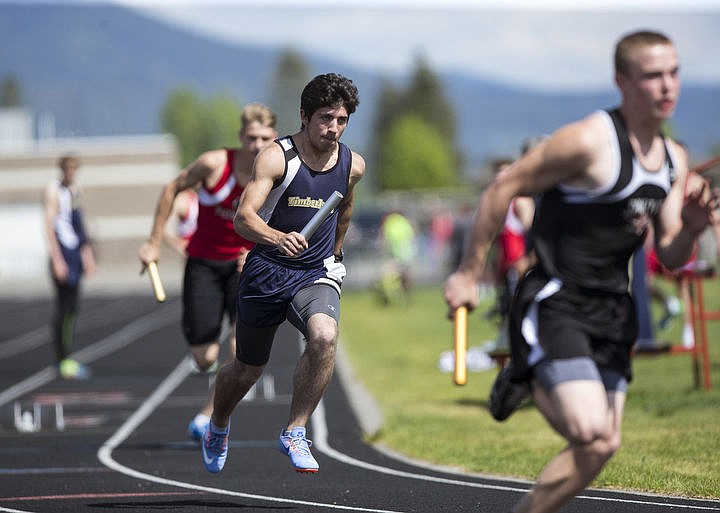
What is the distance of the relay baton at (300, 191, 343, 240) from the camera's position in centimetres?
708

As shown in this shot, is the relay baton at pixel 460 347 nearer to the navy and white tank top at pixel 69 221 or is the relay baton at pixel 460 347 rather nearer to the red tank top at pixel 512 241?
the red tank top at pixel 512 241

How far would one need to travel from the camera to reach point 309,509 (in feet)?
24.1

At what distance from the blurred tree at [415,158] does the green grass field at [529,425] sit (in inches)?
5489

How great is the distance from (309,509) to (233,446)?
3361 mm

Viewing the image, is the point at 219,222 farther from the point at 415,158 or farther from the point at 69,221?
the point at 415,158

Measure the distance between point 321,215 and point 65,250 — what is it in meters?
9.12

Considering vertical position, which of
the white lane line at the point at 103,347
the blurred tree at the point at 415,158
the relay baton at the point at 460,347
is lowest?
the white lane line at the point at 103,347

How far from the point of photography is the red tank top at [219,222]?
9.23 meters

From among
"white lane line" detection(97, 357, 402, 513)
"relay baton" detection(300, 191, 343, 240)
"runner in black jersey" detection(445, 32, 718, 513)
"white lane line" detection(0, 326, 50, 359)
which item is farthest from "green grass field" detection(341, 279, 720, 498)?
"white lane line" detection(0, 326, 50, 359)

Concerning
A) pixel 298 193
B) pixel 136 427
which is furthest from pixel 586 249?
pixel 136 427

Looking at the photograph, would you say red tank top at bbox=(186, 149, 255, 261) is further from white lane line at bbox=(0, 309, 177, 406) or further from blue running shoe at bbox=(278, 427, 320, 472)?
white lane line at bbox=(0, 309, 177, 406)

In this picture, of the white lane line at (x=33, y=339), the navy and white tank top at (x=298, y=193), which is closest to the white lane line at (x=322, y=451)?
the navy and white tank top at (x=298, y=193)

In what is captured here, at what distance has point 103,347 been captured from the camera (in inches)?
866

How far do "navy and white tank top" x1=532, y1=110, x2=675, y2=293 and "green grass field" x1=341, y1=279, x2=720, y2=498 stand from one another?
2.76 metres
